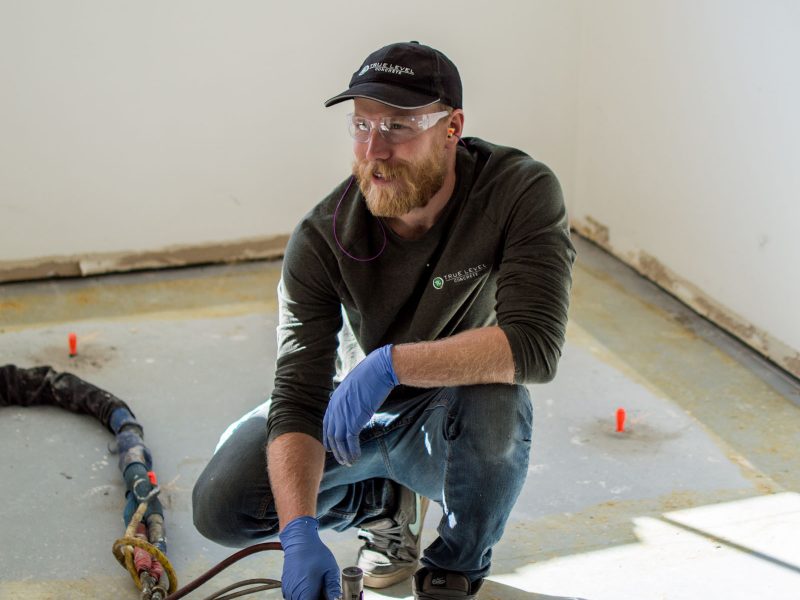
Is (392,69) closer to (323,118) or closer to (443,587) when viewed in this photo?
(443,587)

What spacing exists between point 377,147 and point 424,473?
2.15ft

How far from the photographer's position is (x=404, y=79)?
203cm

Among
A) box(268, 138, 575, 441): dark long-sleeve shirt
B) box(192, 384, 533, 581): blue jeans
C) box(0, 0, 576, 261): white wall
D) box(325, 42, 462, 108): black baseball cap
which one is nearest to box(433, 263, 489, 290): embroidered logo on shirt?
box(268, 138, 575, 441): dark long-sleeve shirt

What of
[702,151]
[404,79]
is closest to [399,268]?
[404,79]

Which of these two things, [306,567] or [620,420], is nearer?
[306,567]

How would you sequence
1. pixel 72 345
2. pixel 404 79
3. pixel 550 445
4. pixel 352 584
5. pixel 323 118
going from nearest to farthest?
pixel 352 584, pixel 404 79, pixel 550 445, pixel 72 345, pixel 323 118

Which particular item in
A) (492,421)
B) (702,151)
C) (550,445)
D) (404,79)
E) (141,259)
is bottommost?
(550,445)

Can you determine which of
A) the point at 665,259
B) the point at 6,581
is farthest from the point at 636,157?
the point at 6,581

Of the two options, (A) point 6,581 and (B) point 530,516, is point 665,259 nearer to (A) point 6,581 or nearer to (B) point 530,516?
(B) point 530,516

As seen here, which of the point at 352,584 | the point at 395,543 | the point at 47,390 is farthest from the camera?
the point at 47,390

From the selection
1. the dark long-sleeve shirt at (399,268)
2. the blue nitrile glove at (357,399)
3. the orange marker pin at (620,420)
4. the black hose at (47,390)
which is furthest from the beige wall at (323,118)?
the blue nitrile glove at (357,399)

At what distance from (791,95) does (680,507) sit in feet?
4.47

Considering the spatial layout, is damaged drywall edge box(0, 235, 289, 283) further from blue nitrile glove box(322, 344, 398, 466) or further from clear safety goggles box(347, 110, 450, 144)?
blue nitrile glove box(322, 344, 398, 466)

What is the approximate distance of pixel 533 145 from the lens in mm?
4418
